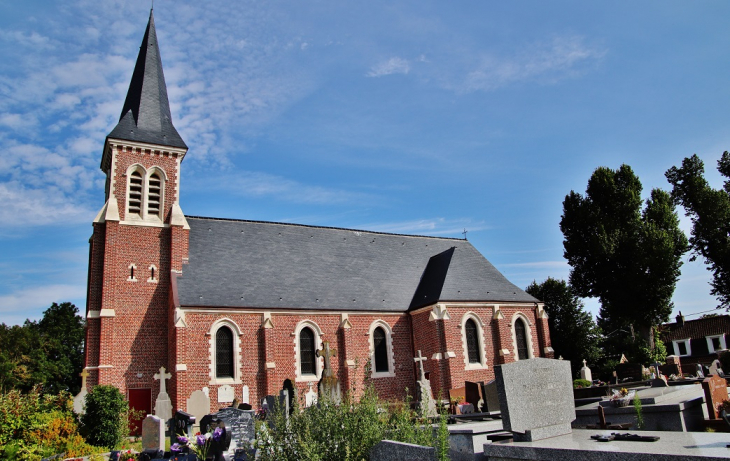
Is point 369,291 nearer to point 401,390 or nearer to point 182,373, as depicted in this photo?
point 401,390

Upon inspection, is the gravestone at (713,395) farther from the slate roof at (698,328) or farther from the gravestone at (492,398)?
the slate roof at (698,328)

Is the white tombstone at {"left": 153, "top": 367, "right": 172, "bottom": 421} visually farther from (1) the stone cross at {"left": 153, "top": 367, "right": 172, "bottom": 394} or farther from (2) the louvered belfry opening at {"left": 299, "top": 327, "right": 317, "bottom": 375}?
(2) the louvered belfry opening at {"left": 299, "top": 327, "right": 317, "bottom": 375}

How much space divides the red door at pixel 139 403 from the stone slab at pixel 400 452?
53.2 ft

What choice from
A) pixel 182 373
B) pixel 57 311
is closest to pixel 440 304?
pixel 182 373

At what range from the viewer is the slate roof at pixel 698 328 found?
45.0 meters

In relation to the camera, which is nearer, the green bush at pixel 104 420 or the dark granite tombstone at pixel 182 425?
the dark granite tombstone at pixel 182 425

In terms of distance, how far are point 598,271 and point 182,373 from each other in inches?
1005

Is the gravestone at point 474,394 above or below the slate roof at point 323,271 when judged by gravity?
below

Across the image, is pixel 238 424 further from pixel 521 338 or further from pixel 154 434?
pixel 521 338

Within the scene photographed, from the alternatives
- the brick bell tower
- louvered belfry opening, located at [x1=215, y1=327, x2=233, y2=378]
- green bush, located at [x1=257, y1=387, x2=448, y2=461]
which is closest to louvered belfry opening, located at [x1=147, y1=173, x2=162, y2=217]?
the brick bell tower

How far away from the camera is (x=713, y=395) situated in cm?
1023

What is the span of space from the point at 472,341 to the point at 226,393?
1174 cm

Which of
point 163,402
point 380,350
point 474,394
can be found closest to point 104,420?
point 163,402

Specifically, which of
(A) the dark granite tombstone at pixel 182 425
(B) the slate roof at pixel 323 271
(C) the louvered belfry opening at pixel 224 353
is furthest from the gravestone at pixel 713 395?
(C) the louvered belfry opening at pixel 224 353
